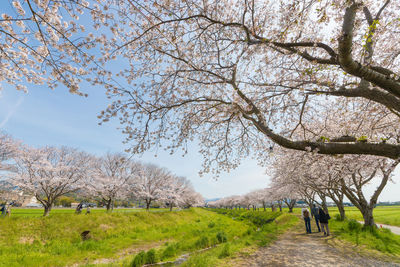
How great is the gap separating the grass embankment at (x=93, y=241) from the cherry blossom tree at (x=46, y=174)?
885 centimetres

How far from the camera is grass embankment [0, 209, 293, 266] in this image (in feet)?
27.1

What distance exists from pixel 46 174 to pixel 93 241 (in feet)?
50.6

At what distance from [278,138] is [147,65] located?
490 centimetres

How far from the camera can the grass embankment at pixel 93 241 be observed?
8.25 metres

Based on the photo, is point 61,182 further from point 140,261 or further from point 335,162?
point 335,162

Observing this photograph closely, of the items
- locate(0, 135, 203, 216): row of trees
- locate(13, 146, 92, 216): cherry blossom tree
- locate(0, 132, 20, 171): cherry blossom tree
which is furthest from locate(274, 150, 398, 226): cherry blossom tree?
locate(0, 132, 20, 171): cherry blossom tree

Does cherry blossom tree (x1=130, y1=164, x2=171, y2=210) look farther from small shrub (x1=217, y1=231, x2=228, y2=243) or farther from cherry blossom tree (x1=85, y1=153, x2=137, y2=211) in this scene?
small shrub (x1=217, y1=231, x2=228, y2=243)

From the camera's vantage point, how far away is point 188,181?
6394 centimetres

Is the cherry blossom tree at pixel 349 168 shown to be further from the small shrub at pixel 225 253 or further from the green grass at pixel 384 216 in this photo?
the green grass at pixel 384 216

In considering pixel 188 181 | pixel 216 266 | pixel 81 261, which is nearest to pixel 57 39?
pixel 216 266

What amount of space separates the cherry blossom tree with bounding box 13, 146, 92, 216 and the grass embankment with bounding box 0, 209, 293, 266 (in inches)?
349

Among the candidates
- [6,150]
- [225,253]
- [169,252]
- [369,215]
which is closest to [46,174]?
[6,150]

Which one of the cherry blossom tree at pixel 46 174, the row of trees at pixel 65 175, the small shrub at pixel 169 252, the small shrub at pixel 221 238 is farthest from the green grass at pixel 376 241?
the cherry blossom tree at pixel 46 174

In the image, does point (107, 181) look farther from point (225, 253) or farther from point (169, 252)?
point (225, 253)
